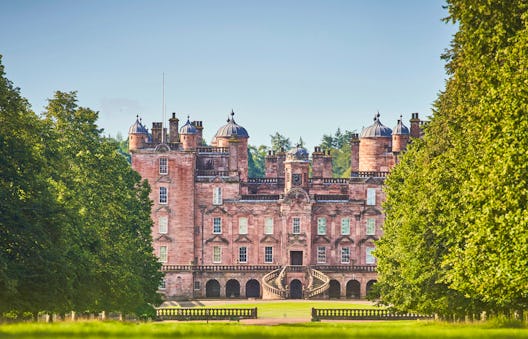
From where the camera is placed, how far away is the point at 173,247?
10275cm

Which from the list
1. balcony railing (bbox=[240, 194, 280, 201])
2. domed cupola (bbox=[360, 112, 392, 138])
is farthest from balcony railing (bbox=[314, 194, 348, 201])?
domed cupola (bbox=[360, 112, 392, 138])

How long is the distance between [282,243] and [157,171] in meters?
13.0

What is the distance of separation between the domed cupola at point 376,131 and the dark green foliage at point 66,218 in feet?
163

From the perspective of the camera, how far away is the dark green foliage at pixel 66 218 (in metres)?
40.5

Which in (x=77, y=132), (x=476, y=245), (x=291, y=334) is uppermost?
(x=77, y=132)

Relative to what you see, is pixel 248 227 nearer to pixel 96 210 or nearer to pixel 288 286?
pixel 288 286

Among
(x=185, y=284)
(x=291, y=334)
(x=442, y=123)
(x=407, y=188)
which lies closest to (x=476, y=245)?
(x=442, y=123)

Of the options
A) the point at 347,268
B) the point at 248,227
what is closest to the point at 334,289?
the point at 347,268

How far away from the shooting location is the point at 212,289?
340 feet

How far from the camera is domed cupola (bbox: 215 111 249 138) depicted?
116 meters

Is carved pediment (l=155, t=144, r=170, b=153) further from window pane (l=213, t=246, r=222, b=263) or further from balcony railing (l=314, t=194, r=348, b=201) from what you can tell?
balcony railing (l=314, t=194, r=348, b=201)

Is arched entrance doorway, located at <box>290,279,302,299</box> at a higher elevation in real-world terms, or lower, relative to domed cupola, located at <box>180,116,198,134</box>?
lower

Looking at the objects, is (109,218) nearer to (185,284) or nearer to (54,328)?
(54,328)

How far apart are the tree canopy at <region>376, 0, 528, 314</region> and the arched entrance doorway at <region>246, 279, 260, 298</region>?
5543 centimetres
